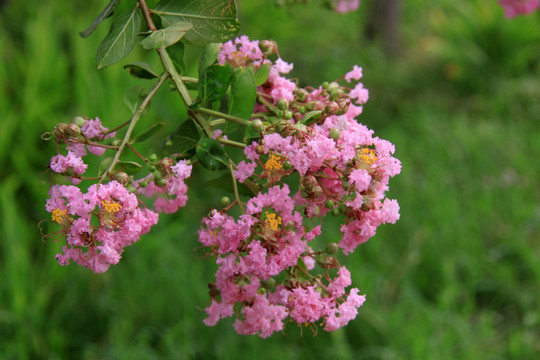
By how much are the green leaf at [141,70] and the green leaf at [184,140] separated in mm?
98

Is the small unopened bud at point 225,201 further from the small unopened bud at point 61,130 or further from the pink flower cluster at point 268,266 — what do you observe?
the small unopened bud at point 61,130

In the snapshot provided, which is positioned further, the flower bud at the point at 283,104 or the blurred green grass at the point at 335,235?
the blurred green grass at the point at 335,235

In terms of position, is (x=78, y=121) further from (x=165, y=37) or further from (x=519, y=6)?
(x=519, y=6)

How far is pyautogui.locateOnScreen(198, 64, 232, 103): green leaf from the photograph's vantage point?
2.40 feet

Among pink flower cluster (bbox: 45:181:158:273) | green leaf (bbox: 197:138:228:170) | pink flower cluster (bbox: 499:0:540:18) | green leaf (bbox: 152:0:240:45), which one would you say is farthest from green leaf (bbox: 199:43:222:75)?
pink flower cluster (bbox: 499:0:540:18)

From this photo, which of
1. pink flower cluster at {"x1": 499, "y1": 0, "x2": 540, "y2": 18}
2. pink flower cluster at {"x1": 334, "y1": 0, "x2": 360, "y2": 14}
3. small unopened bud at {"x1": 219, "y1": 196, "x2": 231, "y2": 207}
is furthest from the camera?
pink flower cluster at {"x1": 334, "y1": 0, "x2": 360, "y2": 14}

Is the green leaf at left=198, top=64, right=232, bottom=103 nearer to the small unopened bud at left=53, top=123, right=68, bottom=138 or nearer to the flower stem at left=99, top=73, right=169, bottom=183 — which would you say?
the flower stem at left=99, top=73, right=169, bottom=183

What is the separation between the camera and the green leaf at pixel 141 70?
2.55 feet

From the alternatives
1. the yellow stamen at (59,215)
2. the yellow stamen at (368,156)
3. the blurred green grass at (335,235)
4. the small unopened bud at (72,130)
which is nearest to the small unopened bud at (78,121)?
the small unopened bud at (72,130)

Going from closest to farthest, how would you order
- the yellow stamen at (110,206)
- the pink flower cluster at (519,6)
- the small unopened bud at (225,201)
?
the yellow stamen at (110,206)
the small unopened bud at (225,201)
the pink flower cluster at (519,6)

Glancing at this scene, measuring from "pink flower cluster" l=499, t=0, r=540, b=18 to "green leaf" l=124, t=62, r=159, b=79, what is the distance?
3.50 ft

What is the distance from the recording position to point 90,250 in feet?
2.18

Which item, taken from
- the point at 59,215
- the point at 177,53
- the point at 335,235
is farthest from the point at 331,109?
the point at 335,235

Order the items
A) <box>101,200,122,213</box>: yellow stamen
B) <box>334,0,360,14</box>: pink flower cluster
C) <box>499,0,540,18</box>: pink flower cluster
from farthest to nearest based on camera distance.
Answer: <box>334,0,360,14</box>: pink flower cluster, <box>499,0,540,18</box>: pink flower cluster, <box>101,200,122,213</box>: yellow stamen
